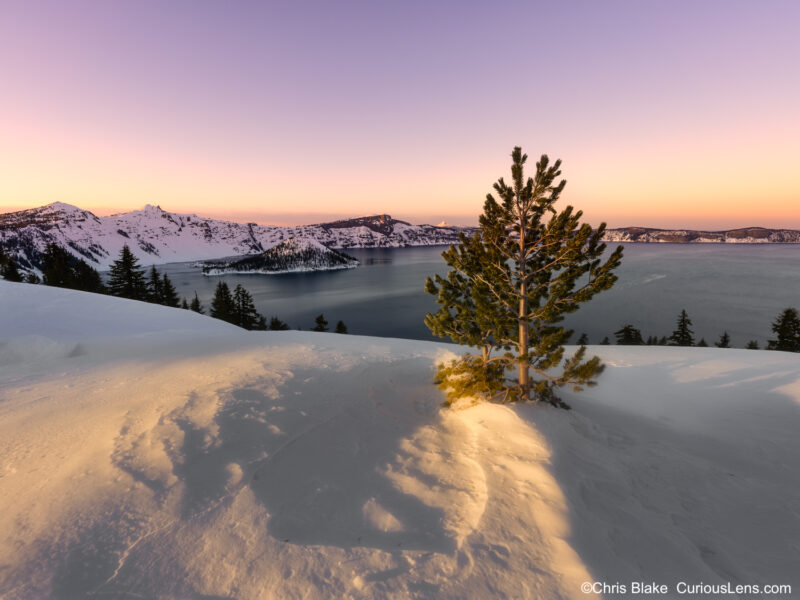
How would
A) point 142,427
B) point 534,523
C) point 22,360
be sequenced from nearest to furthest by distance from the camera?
point 534,523, point 142,427, point 22,360

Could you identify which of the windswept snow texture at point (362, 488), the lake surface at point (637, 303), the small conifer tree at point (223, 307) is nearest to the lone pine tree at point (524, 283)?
the windswept snow texture at point (362, 488)

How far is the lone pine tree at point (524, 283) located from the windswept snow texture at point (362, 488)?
3.87 ft

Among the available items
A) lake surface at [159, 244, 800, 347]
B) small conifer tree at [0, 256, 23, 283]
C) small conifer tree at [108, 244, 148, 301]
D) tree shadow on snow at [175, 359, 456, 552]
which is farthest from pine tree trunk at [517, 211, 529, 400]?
small conifer tree at [0, 256, 23, 283]

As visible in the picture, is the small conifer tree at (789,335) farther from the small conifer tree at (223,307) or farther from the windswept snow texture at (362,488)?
the small conifer tree at (223,307)

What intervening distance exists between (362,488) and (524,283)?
6.47 m

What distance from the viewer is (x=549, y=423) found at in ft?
24.8

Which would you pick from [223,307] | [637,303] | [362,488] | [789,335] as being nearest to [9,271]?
[223,307]

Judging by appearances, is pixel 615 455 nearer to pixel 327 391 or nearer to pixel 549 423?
pixel 549 423

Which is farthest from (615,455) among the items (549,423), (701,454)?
(701,454)

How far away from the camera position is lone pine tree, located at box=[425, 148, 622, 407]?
314 inches

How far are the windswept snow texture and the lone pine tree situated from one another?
1.18m

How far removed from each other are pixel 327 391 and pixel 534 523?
6.72 metres

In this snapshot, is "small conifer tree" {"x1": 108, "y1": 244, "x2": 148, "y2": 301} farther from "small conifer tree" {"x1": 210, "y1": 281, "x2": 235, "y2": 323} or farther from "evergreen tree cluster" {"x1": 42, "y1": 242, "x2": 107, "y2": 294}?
"small conifer tree" {"x1": 210, "y1": 281, "x2": 235, "y2": 323}

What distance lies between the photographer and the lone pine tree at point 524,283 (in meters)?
7.99
